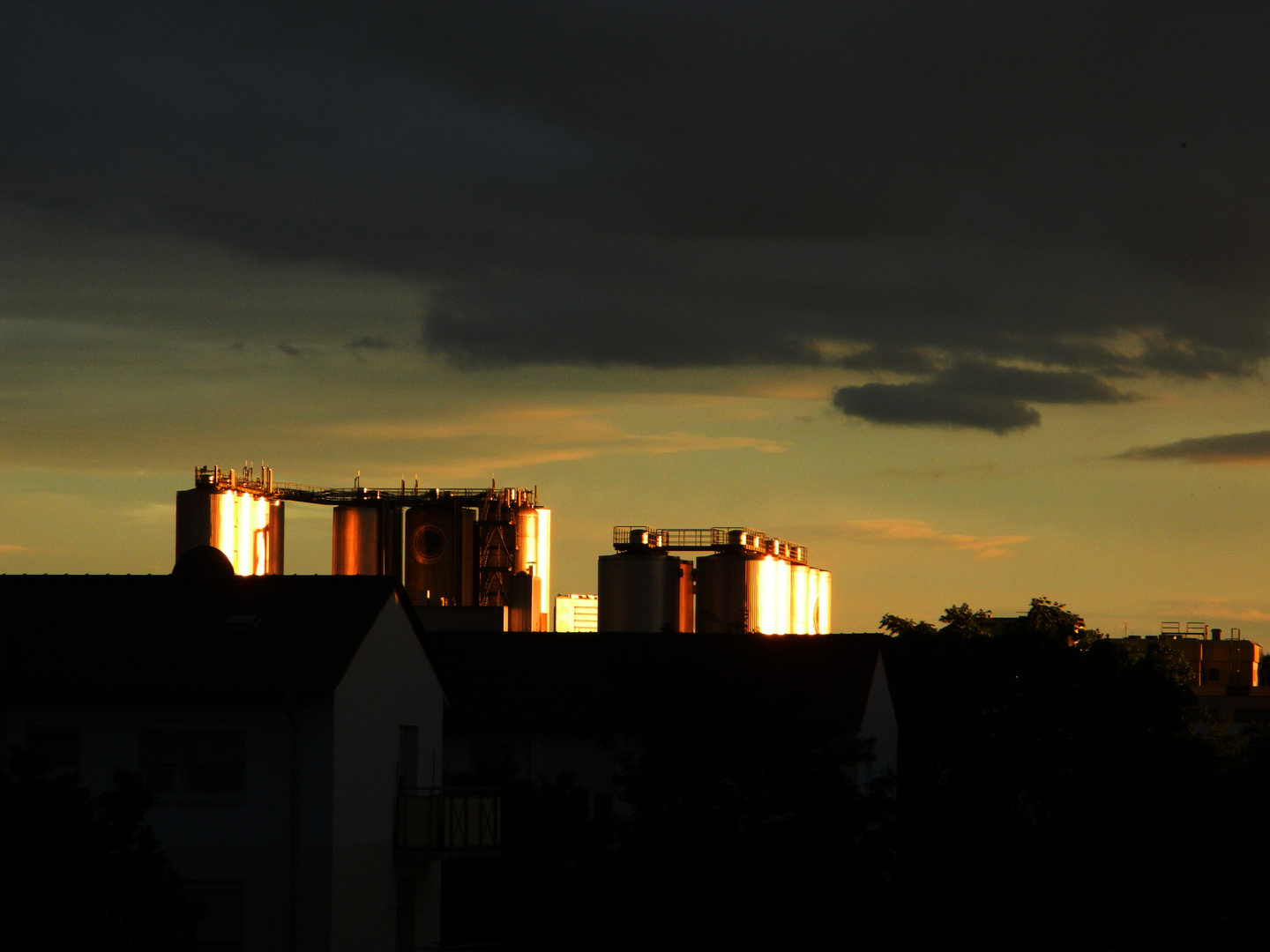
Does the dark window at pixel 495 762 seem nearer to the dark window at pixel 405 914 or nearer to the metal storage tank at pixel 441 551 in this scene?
the dark window at pixel 405 914

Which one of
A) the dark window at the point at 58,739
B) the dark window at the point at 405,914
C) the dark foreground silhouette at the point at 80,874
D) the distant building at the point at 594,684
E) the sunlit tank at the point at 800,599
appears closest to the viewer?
the dark foreground silhouette at the point at 80,874

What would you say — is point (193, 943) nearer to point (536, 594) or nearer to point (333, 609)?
point (333, 609)

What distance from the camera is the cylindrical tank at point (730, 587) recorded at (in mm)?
78250

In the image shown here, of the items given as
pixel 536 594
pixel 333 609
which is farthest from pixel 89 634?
pixel 536 594

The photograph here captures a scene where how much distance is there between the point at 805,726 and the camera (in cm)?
4028

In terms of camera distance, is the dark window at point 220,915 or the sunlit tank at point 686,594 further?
the sunlit tank at point 686,594

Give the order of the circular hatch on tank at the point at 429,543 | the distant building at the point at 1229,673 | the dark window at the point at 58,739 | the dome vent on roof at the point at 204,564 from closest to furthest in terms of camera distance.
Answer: the dark window at the point at 58,739
the dome vent on roof at the point at 204,564
the circular hatch on tank at the point at 429,543
the distant building at the point at 1229,673

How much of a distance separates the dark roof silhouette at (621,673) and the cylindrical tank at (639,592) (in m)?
27.0

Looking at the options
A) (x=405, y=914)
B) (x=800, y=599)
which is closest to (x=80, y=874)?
(x=405, y=914)

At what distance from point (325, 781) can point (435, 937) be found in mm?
5380

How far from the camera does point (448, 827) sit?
33875 mm

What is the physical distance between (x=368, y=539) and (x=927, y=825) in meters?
48.1

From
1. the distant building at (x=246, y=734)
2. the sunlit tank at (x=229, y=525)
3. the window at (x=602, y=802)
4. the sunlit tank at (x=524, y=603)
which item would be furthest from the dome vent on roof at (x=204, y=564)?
the sunlit tank at (x=229, y=525)

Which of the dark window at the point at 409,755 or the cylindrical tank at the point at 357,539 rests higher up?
the cylindrical tank at the point at 357,539
